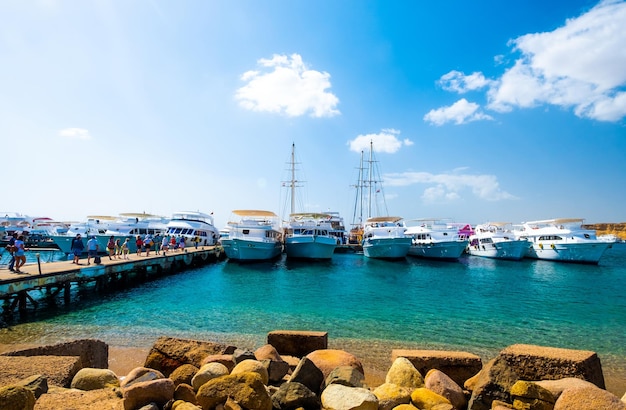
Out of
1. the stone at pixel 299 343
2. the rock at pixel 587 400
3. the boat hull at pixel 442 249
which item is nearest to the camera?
the rock at pixel 587 400

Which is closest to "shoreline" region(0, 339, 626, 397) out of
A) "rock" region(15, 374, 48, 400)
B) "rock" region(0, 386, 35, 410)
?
"rock" region(15, 374, 48, 400)

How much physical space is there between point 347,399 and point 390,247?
1479 inches

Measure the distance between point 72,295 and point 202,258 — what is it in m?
18.1

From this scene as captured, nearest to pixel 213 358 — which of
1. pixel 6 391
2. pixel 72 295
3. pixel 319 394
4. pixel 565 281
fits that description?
pixel 319 394

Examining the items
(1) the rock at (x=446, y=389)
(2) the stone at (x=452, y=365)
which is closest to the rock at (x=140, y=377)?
(1) the rock at (x=446, y=389)

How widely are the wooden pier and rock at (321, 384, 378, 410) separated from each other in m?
16.3

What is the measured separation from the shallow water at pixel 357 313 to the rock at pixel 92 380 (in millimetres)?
6142

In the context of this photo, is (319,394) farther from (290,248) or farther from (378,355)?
(290,248)

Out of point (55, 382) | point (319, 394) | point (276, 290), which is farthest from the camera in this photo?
point (276, 290)

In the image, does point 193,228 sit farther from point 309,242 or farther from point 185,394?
point 185,394

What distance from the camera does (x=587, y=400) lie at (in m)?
4.74

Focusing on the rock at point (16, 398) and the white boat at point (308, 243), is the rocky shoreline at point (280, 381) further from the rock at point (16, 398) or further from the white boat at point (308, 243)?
the white boat at point (308, 243)

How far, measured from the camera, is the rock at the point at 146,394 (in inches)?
187

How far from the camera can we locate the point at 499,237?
4828 centimetres
